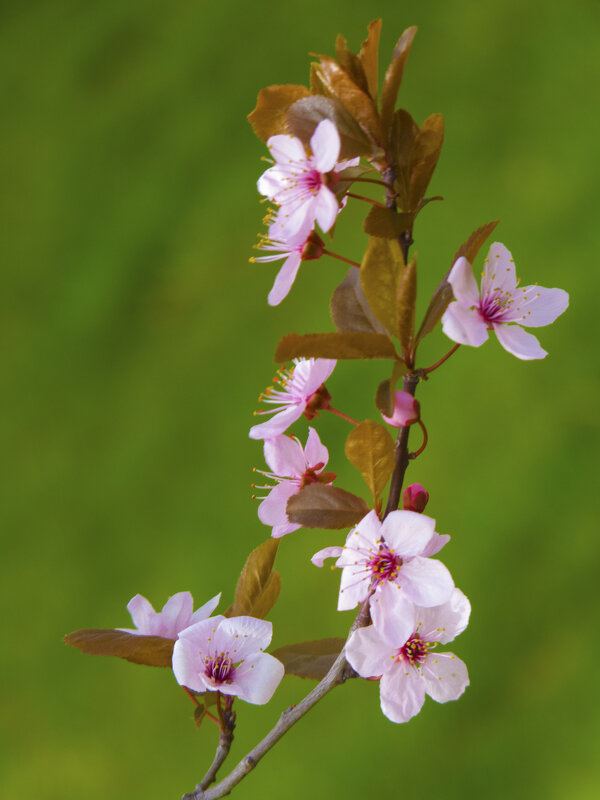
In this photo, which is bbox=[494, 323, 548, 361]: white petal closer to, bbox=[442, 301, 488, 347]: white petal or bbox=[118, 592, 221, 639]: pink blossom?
bbox=[442, 301, 488, 347]: white petal

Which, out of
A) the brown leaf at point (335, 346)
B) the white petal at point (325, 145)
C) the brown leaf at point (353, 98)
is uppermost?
the brown leaf at point (353, 98)

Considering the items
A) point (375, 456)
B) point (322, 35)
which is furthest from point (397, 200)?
point (322, 35)

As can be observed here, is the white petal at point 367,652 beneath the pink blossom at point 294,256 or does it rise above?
beneath

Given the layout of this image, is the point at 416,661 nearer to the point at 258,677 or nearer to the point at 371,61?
the point at 258,677

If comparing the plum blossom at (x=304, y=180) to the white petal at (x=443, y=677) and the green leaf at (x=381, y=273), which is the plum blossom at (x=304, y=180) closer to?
the green leaf at (x=381, y=273)

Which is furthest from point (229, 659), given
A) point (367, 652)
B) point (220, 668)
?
point (367, 652)

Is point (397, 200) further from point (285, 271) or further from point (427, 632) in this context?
point (427, 632)

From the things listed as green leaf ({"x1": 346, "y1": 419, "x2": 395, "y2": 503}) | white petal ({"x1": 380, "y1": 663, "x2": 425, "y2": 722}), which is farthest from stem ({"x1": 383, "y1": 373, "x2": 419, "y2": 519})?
white petal ({"x1": 380, "y1": 663, "x2": 425, "y2": 722})

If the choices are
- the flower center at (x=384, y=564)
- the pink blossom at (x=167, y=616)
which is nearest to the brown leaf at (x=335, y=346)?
the flower center at (x=384, y=564)
